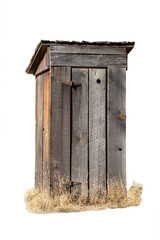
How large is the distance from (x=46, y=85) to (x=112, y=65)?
1348 mm

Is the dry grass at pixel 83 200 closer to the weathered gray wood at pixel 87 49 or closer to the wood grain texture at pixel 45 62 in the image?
the wood grain texture at pixel 45 62

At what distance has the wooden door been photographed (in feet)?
26.2

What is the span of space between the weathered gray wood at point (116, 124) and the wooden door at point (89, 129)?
0.11 meters

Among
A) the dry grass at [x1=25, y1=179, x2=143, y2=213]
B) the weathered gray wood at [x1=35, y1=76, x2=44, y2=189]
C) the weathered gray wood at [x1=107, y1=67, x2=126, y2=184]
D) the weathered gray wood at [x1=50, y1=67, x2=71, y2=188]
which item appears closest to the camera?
the dry grass at [x1=25, y1=179, x2=143, y2=213]

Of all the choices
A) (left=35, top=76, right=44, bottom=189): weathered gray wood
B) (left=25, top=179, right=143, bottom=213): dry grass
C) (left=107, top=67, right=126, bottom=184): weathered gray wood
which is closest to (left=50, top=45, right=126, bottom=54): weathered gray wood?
(left=107, top=67, right=126, bottom=184): weathered gray wood

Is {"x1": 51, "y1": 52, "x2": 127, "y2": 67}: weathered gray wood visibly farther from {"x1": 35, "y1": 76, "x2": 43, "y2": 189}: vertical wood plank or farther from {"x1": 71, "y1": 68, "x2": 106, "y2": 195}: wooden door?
{"x1": 35, "y1": 76, "x2": 43, "y2": 189}: vertical wood plank

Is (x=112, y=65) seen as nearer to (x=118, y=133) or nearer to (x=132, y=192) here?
(x=118, y=133)

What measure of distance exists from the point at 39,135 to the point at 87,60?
2052mm

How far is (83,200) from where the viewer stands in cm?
787

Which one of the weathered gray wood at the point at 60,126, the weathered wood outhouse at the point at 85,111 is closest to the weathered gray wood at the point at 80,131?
the weathered wood outhouse at the point at 85,111

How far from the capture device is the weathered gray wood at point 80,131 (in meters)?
7.95

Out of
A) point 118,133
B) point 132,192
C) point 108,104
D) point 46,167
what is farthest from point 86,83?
point 132,192

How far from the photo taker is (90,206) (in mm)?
7777

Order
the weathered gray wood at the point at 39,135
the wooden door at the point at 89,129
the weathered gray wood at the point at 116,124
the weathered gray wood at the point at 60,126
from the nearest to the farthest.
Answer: the weathered gray wood at the point at 60,126
the wooden door at the point at 89,129
the weathered gray wood at the point at 116,124
the weathered gray wood at the point at 39,135
